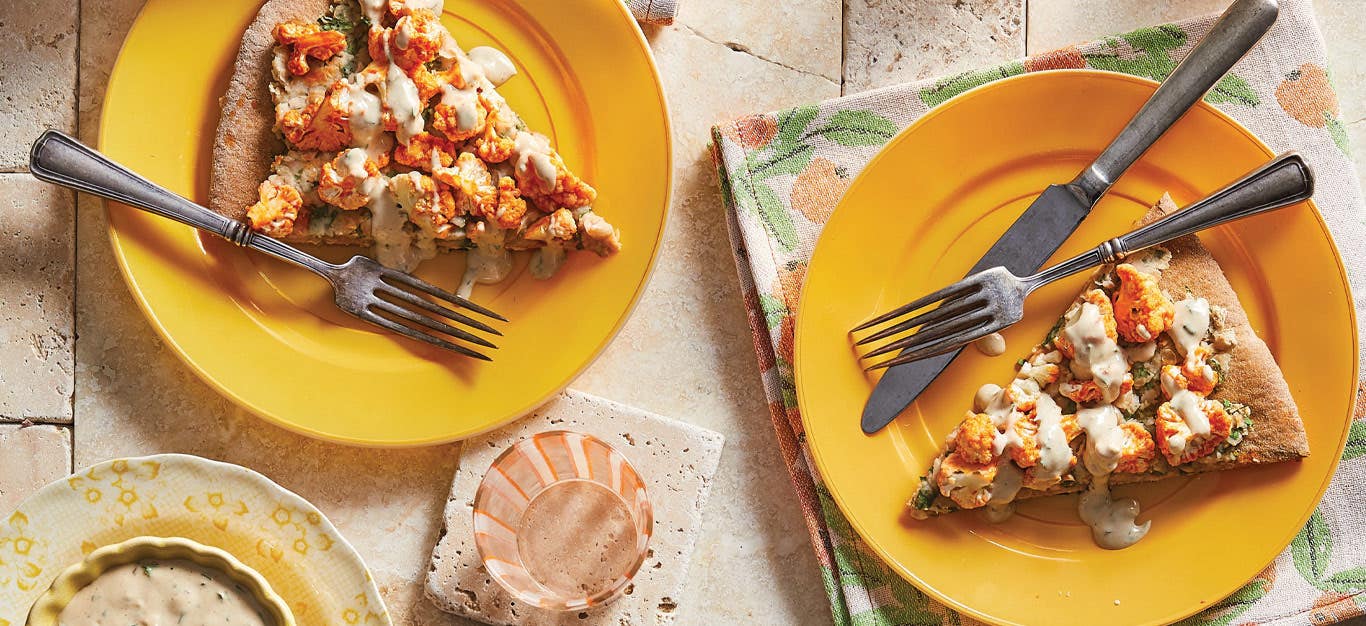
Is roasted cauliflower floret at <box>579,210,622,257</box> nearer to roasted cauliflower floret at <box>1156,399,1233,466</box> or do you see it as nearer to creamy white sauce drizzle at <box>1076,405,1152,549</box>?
creamy white sauce drizzle at <box>1076,405,1152,549</box>

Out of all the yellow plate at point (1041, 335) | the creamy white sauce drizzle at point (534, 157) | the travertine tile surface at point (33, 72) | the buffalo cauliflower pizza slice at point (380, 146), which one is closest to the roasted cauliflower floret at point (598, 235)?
the buffalo cauliflower pizza slice at point (380, 146)

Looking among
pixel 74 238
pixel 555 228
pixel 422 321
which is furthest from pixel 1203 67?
pixel 74 238

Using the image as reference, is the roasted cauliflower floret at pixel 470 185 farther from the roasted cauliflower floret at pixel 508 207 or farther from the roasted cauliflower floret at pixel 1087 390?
the roasted cauliflower floret at pixel 1087 390

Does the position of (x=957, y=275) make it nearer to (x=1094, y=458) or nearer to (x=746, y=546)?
(x=1094, y=458)

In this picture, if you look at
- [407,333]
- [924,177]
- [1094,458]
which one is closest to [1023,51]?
[924,177]

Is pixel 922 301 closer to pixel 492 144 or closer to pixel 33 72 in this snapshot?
pixel 492 144

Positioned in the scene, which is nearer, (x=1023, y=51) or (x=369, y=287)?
(x=369, y=287)
